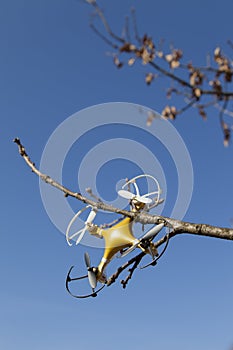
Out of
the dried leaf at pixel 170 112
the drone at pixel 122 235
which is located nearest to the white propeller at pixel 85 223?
the drone at pixel 122 235

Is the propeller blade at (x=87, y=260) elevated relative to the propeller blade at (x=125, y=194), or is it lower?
lower

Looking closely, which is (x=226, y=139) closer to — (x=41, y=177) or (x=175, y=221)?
(x=175, y=221)

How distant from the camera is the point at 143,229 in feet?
13.1

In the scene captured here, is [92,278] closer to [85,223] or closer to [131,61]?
[85,223]

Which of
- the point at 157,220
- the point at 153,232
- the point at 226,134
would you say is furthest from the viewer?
the point at 157,220

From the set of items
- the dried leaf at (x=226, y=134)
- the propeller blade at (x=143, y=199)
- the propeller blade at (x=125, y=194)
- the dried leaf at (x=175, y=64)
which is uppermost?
the propeller blade at (x=125, y=194)

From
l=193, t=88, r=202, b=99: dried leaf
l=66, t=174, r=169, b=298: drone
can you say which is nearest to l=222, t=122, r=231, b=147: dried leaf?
l=193, t=88, r=202, b=99: dried leaf

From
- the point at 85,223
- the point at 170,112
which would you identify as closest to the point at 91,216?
the point at 85,223

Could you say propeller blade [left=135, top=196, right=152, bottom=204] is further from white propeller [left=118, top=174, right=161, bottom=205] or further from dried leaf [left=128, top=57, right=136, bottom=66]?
dried leaf [left=128, top=57, right=136, bottom=66]

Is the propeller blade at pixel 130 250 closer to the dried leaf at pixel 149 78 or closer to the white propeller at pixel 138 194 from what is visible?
the white propeller at pixel 138 194

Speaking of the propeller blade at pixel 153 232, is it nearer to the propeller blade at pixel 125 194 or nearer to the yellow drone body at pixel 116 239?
the yellow drone body at pixel 116 239

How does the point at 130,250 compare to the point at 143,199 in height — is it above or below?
below

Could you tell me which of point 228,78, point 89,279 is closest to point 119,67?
point 228,78

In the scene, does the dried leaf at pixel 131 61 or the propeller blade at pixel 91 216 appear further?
the propeller blade at pixel 91 216
